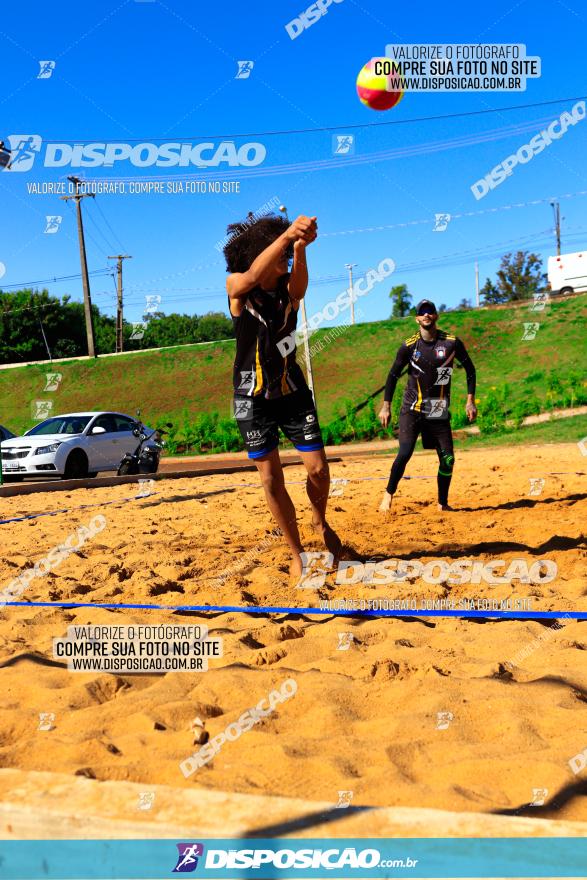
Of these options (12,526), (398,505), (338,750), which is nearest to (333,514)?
(398,505)

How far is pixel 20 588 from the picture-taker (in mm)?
5031

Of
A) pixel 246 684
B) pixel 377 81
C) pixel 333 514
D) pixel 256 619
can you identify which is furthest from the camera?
pixel 377 81

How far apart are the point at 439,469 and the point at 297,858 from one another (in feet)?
19.4

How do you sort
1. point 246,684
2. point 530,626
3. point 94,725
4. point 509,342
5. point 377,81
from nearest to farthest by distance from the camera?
1. point 94,725
2. point 246,684
3. point 530,626
4. point 377,81
5. point 509,342

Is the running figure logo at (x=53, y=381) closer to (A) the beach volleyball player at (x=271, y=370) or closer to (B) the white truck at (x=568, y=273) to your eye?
(B) the white truck at (x=568, y=273)

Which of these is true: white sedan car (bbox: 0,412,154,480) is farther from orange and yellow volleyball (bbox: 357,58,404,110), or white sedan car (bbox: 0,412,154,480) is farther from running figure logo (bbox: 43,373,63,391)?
running figure logo (bbox: 43,373,63,391)

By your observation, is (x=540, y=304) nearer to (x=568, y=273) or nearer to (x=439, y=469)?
(x=568, y=273)

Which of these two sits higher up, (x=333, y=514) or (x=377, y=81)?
(x=377, y=81)

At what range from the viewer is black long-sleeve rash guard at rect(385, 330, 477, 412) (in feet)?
25.4

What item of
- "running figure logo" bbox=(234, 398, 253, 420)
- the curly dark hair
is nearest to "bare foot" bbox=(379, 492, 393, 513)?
"running figure logo" bbox=(234, 398, 253, 420)

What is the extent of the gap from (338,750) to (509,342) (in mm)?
41244

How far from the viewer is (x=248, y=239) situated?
196 inches

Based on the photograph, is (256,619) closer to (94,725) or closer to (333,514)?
(94,725)

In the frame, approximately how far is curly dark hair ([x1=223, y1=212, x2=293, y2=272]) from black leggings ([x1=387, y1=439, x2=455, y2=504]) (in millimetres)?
3076
